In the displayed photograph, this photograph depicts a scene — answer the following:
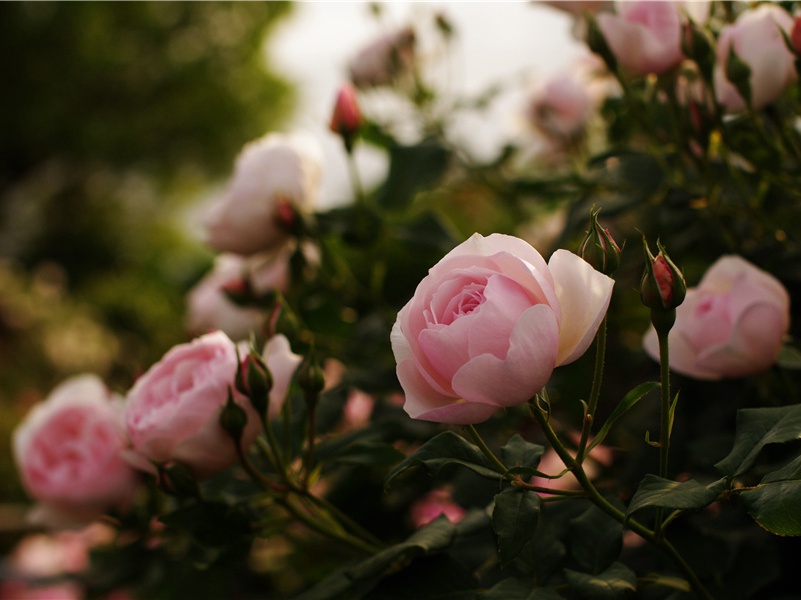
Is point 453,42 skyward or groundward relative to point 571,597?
skyward

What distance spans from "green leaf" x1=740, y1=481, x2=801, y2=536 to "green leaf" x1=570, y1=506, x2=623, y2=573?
0.06 meters

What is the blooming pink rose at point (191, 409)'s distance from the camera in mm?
366

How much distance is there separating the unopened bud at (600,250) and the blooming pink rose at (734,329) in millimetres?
83

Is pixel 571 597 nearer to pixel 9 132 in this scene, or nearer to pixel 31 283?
pixel 31 283

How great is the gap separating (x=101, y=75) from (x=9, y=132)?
91 centimetres

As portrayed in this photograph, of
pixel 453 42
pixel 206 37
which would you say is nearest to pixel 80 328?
pixel 453 42

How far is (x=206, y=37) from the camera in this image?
25.6 feet

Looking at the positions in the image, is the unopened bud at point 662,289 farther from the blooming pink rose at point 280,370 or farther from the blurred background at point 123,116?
the blurred background at point 123,116

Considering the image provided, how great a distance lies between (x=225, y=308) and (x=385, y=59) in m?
0.26

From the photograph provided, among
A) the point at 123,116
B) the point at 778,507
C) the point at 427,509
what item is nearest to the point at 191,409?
the point at 778,507

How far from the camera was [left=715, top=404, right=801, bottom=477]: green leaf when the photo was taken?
27 centimetres

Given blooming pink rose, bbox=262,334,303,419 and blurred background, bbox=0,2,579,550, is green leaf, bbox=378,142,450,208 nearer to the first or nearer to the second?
blooming pink rose, bbox=262,334,303,419

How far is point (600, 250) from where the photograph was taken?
0.93 feet

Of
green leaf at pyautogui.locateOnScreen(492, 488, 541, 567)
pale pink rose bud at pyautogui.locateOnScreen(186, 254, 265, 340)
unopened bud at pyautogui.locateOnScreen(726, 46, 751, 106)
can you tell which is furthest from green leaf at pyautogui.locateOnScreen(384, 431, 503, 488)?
pale pink rose bud at pyautogui.locateOnScreen(186, 254, 265, 340)
